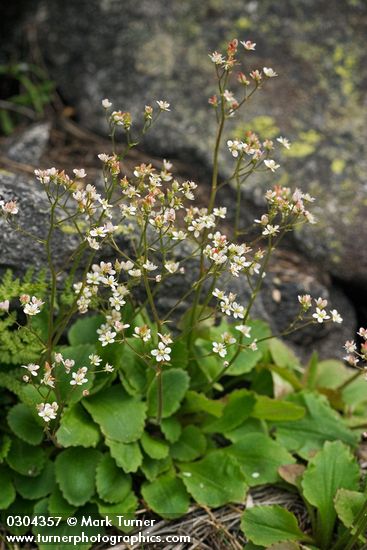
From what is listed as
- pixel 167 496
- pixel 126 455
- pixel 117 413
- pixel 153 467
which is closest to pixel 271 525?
pixel 167 496

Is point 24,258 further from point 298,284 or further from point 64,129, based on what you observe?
point 64,129

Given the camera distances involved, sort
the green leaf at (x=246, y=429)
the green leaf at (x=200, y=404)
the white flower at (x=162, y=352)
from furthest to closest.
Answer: the green leaf at (x=246, y=429)
the green leaf at (x=200, y=404)
the white flower at (x=162, y=352)

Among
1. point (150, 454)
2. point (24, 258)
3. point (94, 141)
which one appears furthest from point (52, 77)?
point (150, 454)

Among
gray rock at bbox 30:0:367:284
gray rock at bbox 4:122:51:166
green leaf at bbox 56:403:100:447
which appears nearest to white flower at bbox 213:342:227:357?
green leaf at bbox 56:403:100:447

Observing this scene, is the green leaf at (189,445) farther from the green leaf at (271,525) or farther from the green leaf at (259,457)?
the green leaf at (271,525)

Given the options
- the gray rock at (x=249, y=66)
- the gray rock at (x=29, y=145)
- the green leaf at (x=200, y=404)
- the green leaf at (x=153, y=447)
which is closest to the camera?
the green leaf at (x=153, y=447)

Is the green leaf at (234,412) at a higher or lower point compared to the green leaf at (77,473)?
higher

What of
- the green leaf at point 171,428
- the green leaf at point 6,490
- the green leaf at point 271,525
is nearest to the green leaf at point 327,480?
the green leaf at point 271,525

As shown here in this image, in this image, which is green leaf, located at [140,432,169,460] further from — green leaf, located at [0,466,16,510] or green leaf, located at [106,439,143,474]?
green leaf, located at [0,466,16,510]
